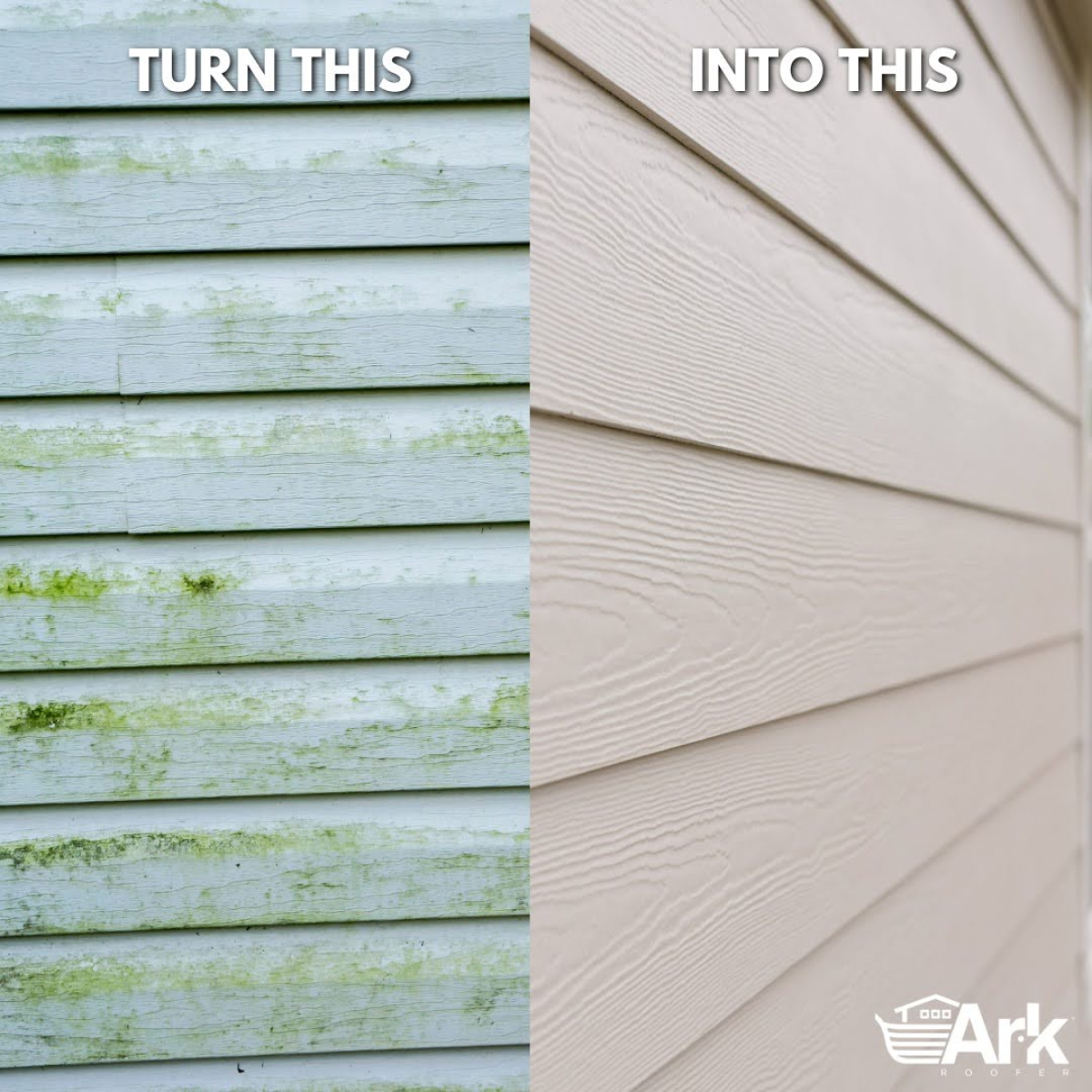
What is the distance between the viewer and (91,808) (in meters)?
0.78

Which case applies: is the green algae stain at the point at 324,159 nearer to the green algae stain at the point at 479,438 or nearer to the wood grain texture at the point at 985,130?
the green algae stain at the point at 479,438

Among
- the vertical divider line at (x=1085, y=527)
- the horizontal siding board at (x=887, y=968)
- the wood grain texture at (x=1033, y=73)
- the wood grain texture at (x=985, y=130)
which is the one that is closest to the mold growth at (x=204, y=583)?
the horizontal siding board at (x=887, y=968)

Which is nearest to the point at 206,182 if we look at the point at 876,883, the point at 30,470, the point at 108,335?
the point at 108,335

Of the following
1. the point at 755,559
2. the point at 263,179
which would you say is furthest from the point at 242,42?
the point at 755,559

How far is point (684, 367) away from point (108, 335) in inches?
17.0

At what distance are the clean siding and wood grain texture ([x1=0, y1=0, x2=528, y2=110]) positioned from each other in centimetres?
4

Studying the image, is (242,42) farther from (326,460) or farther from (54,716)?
(54,716)

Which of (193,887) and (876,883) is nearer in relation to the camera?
(193,887)

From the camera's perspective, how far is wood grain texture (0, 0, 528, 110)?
76cm

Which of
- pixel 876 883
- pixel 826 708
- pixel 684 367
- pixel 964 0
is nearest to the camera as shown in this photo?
pixel 684 367

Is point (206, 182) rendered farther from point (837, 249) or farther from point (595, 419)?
point (837, 249)

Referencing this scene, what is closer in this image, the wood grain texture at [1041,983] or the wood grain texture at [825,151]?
the wood grain texture at [825,151]

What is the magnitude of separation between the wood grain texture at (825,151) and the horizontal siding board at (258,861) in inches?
21.4

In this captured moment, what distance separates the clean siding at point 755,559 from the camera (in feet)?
2.67
